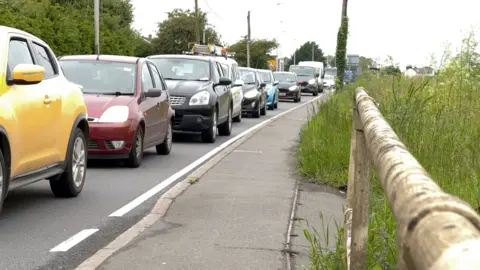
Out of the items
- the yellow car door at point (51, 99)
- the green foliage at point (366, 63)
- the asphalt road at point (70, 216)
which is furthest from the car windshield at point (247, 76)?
the yellow car door at point (51, 99)

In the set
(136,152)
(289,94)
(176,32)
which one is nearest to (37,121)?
(136,152)

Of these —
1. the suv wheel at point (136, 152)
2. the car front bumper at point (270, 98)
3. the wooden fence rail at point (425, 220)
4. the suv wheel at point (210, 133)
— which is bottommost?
the car front bumper at point (270, 98)

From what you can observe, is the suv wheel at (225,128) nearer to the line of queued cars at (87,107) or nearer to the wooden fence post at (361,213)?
the line of queued cars at (87,107)

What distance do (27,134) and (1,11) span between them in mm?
22249

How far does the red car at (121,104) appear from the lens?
11.8 meters

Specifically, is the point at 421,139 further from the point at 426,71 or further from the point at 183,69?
the point at 183,69

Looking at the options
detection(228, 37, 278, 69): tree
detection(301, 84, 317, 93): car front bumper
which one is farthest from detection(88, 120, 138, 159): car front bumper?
detection(228, 37, 278, 69): tree

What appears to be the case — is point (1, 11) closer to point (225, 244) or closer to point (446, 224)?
point (225, 244)

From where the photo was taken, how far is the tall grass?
16.8 ft

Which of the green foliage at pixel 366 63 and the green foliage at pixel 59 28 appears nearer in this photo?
the green foliage at pixel 366 63

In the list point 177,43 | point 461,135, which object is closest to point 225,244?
point 461,135

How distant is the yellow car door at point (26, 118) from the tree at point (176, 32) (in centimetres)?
7902

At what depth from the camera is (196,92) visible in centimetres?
1748

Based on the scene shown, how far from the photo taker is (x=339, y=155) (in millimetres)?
11297
